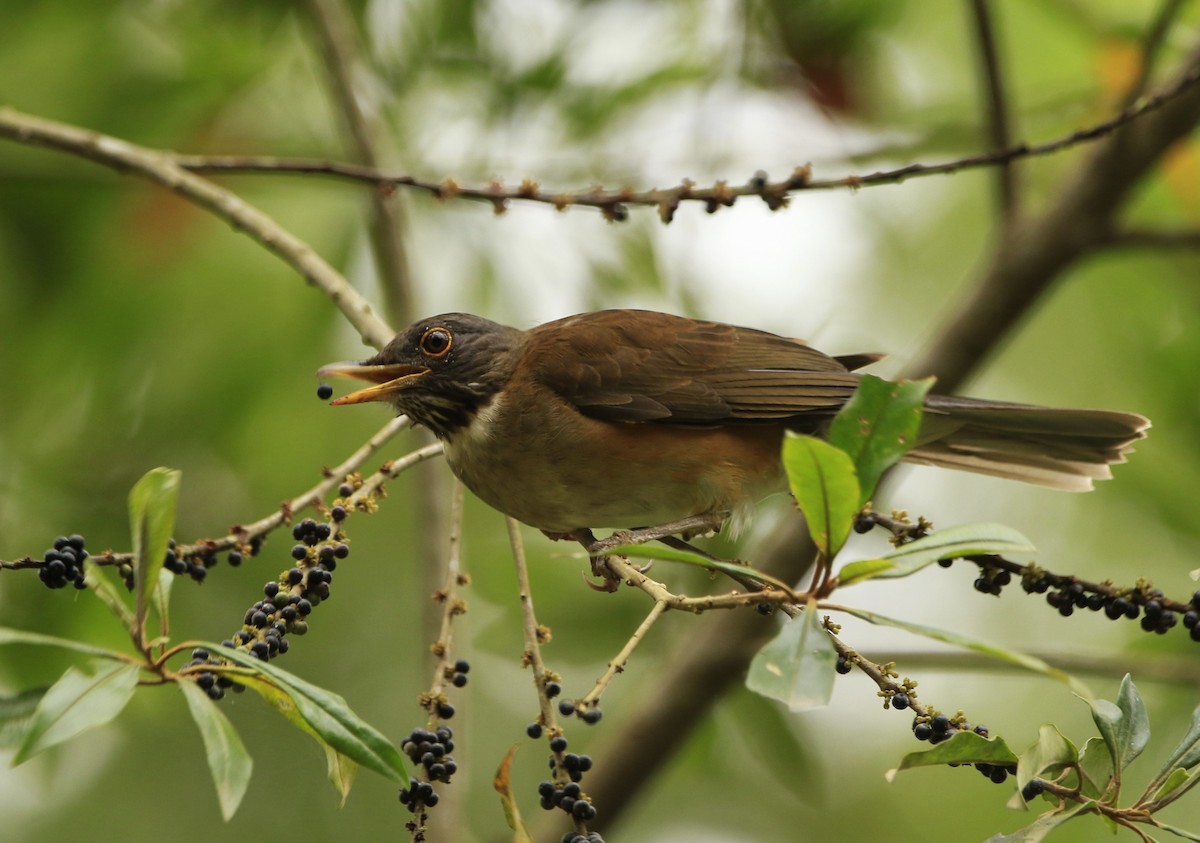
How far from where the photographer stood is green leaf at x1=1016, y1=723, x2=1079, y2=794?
257 cm

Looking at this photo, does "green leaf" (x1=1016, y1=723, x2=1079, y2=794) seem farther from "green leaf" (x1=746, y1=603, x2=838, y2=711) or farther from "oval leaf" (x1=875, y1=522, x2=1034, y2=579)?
"green leaf" (x1=746, y1=603, x2=838, y2=711)

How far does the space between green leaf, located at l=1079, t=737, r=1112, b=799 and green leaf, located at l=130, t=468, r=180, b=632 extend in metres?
2.02

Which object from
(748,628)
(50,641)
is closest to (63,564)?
(50,641)

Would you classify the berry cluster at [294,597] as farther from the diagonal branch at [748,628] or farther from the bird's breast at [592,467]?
the diagonal branch at [748,628]

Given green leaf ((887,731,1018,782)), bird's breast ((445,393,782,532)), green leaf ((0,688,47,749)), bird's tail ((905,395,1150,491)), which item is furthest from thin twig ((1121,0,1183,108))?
green leaf ((0,688,47,749))

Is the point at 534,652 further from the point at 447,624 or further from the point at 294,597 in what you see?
the point at 294,597

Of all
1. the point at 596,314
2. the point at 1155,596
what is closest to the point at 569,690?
the point at 596,314

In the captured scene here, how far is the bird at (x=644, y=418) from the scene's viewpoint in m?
4.46

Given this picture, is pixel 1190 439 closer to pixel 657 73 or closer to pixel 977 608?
pixel 657 73

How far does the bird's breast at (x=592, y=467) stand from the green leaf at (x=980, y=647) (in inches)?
78.1

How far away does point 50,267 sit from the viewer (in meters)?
5.87

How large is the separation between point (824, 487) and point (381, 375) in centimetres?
230

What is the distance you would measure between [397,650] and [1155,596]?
6.77 m

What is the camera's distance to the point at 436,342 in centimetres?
470
